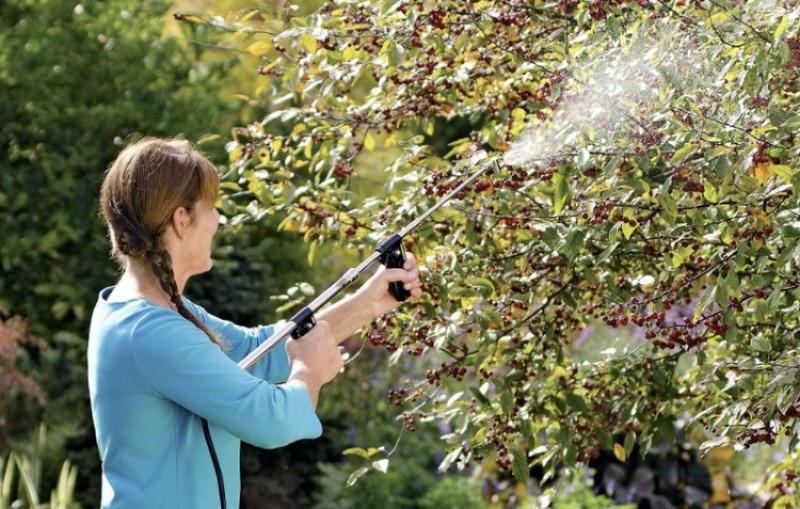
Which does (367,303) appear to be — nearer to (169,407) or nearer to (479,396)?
(479,396)

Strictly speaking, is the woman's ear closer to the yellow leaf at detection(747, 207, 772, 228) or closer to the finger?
the finger

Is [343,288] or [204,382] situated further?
[343,288]

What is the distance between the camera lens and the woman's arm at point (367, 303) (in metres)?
2.58

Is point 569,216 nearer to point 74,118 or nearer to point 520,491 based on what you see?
point 520,491

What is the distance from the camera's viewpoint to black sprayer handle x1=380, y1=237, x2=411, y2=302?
255 centimetres

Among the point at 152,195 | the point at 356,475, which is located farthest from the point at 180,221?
the point at 356,475

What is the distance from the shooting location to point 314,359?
2178 mm

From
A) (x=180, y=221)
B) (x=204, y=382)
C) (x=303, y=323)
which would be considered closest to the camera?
(x=204, y=382)

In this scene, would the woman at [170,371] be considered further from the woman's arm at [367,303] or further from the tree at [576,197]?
the tree at [576,197]

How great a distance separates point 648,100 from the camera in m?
2.46

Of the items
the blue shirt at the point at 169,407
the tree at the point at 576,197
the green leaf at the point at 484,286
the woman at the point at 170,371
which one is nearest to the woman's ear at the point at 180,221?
the woman at the point at 170,371

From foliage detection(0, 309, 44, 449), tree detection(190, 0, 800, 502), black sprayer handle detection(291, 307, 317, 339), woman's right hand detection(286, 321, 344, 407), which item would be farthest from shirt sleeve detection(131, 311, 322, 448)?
foliage detection(0, 309, 44, 449)

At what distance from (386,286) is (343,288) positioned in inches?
4.8

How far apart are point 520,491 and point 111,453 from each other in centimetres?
444
